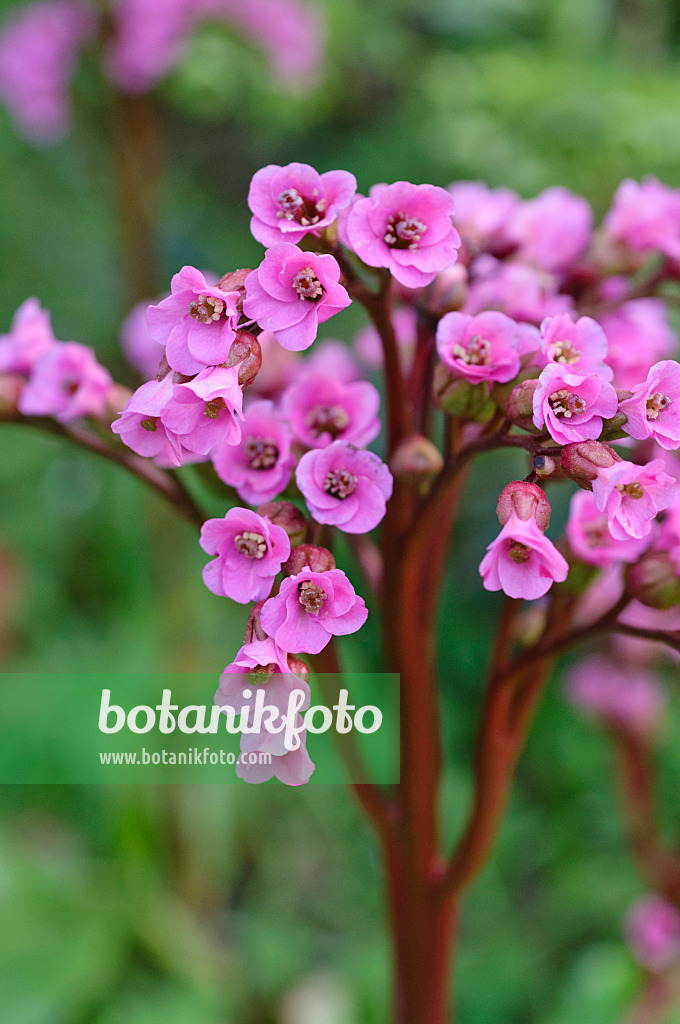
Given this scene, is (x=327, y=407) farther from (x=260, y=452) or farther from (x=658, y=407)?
(x=658, y=407)

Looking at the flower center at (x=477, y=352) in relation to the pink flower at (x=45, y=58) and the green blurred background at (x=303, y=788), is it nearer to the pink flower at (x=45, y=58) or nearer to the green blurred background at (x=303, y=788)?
the green blurred background at (x=303, y=788)

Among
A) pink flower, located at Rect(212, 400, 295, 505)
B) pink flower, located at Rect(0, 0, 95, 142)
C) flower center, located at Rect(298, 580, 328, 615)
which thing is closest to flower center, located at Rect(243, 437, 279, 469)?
pink flower, located at Rect(212, 400, 295, 505)

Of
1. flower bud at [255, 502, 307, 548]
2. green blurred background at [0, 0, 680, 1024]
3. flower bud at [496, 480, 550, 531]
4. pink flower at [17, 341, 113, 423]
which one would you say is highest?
flower bud at [496, 480, 550, 531]

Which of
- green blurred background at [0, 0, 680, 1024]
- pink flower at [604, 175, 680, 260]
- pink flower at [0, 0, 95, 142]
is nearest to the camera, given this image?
pink flower at [604, 175, 680, 260]

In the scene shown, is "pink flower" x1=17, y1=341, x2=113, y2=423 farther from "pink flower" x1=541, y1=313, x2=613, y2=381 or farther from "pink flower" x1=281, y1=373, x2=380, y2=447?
"pink flower" x1=541, y1=313, x2=613, y2=381

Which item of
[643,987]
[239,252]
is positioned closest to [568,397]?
[643,987]

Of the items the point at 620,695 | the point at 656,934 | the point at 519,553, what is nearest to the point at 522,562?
the point at 519,553

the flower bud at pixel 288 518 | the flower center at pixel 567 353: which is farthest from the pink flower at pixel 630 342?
the flower bud at pixel 288 518
